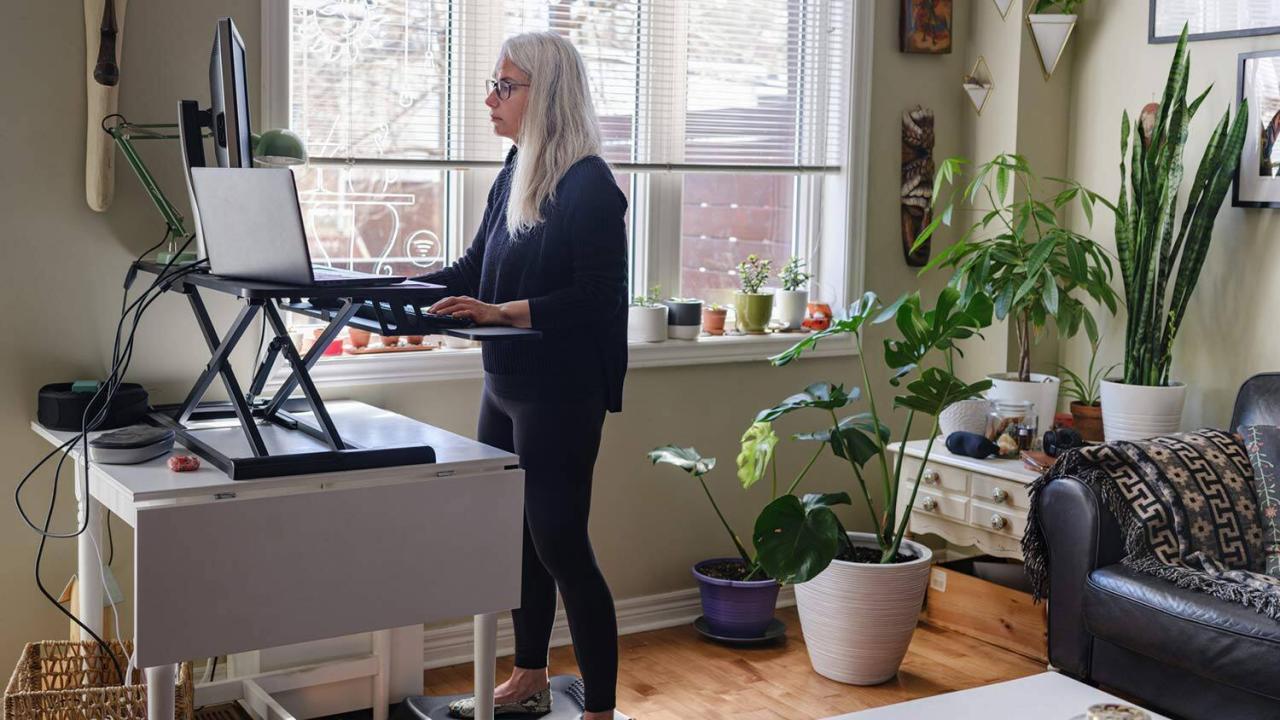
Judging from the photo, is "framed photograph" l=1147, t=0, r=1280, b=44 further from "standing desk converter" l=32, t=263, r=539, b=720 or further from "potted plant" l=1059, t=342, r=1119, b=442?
"standing desk converter" l=32, t=263, r=539, b=720

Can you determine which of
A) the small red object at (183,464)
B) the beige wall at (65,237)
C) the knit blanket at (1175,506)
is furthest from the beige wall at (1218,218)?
the small red object at (183,464)

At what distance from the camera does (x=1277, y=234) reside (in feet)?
11.5

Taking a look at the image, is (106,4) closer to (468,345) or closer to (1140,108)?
(468,345)

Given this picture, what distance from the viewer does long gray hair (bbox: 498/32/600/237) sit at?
266 centimetres

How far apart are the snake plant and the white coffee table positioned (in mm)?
1510

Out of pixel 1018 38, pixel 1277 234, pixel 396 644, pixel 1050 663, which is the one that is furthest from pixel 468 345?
pixel 1277 234

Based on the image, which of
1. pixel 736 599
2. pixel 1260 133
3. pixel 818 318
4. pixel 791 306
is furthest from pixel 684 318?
pixel 1260 133

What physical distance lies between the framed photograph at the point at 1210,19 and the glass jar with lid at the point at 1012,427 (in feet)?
3.65

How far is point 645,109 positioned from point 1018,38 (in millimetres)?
1209

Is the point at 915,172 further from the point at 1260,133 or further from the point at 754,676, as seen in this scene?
the point at 754,676

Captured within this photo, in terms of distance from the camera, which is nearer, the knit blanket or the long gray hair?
the long gray hair

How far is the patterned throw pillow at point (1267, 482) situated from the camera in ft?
9.65

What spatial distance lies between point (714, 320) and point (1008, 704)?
70.4 inches

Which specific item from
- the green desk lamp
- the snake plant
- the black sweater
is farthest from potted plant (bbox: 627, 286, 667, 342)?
the snake plant
